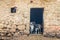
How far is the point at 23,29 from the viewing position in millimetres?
7711

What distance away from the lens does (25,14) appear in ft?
25.3

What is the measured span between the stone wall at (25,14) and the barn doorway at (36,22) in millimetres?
378

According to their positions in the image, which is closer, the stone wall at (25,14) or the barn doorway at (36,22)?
the stone wall at (25,14)

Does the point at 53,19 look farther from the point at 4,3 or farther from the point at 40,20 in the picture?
the point at 4,3

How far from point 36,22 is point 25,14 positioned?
3.49 ft

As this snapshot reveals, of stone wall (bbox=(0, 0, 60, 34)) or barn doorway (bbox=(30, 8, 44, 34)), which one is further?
barn doorway (bbox=(30, 8, 44, 34))

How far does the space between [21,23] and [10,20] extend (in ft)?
→ 1.34

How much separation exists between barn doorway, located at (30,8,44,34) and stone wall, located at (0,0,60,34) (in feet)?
1.24

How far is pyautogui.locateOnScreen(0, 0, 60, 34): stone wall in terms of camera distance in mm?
7609

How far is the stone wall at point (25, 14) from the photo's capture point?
761 centimetres

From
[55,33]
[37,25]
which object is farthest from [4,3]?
[55,33]

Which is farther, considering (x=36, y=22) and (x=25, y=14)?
(x=36, y=22)

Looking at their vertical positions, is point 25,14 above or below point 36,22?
above

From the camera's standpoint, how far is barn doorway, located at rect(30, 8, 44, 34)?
8016 millimetres
